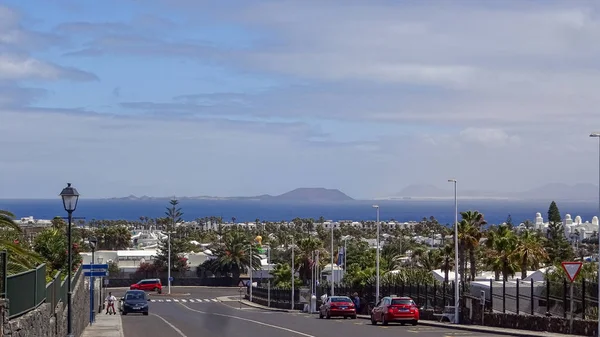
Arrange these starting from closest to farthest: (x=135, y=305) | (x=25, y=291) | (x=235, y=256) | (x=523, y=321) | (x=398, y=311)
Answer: (x=25, y=291) → (x=523, y=321) → (x=398, y=311) → (x=135, y=305) → (x=235, y=256)

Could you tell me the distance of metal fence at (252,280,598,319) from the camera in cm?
3506

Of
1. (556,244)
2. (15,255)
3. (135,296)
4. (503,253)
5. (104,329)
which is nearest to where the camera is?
(15,255)

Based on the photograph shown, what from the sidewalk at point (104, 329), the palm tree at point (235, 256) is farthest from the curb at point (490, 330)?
the palm tree at point (235, 256)

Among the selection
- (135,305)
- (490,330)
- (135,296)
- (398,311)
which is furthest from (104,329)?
(135,296)

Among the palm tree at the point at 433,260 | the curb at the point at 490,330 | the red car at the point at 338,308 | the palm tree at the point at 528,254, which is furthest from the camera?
the palm tree at the point at 433,260

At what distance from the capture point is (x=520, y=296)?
39.0 metres

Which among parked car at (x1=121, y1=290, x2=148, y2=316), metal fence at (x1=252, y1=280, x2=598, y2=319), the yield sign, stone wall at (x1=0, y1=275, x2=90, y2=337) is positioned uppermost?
the yield sign

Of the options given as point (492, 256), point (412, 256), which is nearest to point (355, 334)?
point (492, 256)

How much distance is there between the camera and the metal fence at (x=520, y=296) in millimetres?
35062

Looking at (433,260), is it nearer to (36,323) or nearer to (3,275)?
(36,323)

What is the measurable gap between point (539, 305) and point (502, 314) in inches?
94.4

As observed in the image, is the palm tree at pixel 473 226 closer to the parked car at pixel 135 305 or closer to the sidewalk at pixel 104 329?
the parked car at pixel 135 305

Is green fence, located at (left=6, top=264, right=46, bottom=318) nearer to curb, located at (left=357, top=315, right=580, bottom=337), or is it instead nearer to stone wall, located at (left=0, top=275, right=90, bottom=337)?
stone wall, located at (left=0, top=275, right=90, bottom=337)

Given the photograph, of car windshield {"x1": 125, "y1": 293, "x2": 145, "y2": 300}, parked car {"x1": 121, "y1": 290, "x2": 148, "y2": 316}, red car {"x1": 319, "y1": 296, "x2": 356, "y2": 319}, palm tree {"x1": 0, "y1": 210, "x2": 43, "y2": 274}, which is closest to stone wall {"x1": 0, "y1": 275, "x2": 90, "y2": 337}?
palm tree {"x1": 0, "y1": 210, "x2": 43, "y2": 274}
